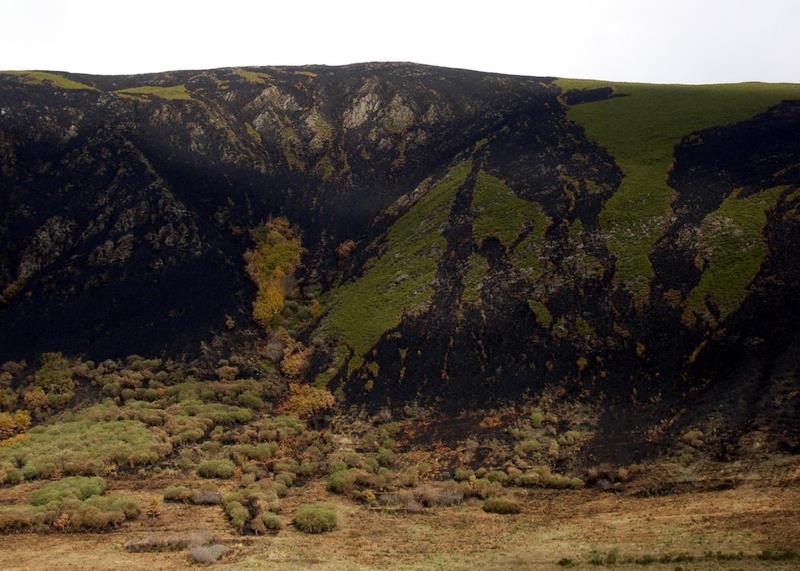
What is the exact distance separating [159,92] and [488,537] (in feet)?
219

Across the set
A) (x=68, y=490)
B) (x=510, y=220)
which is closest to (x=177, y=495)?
(x=68, y=490)

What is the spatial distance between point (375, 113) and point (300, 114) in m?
9.52

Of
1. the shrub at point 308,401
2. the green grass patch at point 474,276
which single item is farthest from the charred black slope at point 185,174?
the green grass patch at point 474,276

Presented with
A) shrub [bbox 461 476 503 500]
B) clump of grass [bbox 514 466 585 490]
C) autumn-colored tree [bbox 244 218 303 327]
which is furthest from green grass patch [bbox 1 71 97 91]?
clump of grass [bbox 514 466 585 490]

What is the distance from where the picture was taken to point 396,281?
52.5 m

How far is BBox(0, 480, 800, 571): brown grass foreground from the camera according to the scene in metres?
22.6

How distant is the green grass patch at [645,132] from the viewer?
4728cm

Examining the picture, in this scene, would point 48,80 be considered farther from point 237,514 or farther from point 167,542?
point 167,542

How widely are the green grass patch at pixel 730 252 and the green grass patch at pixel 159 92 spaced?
59.5m

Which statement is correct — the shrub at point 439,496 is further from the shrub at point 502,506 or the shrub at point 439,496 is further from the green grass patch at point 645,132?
the green grass patch at point 645,132

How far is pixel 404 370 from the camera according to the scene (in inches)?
1725

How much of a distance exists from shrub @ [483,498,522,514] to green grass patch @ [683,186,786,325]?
18.7 meters

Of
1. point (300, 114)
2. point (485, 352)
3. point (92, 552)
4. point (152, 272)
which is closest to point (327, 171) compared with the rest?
point (300, 114)

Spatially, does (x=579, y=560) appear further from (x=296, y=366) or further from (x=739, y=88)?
(x=739, y=88)
